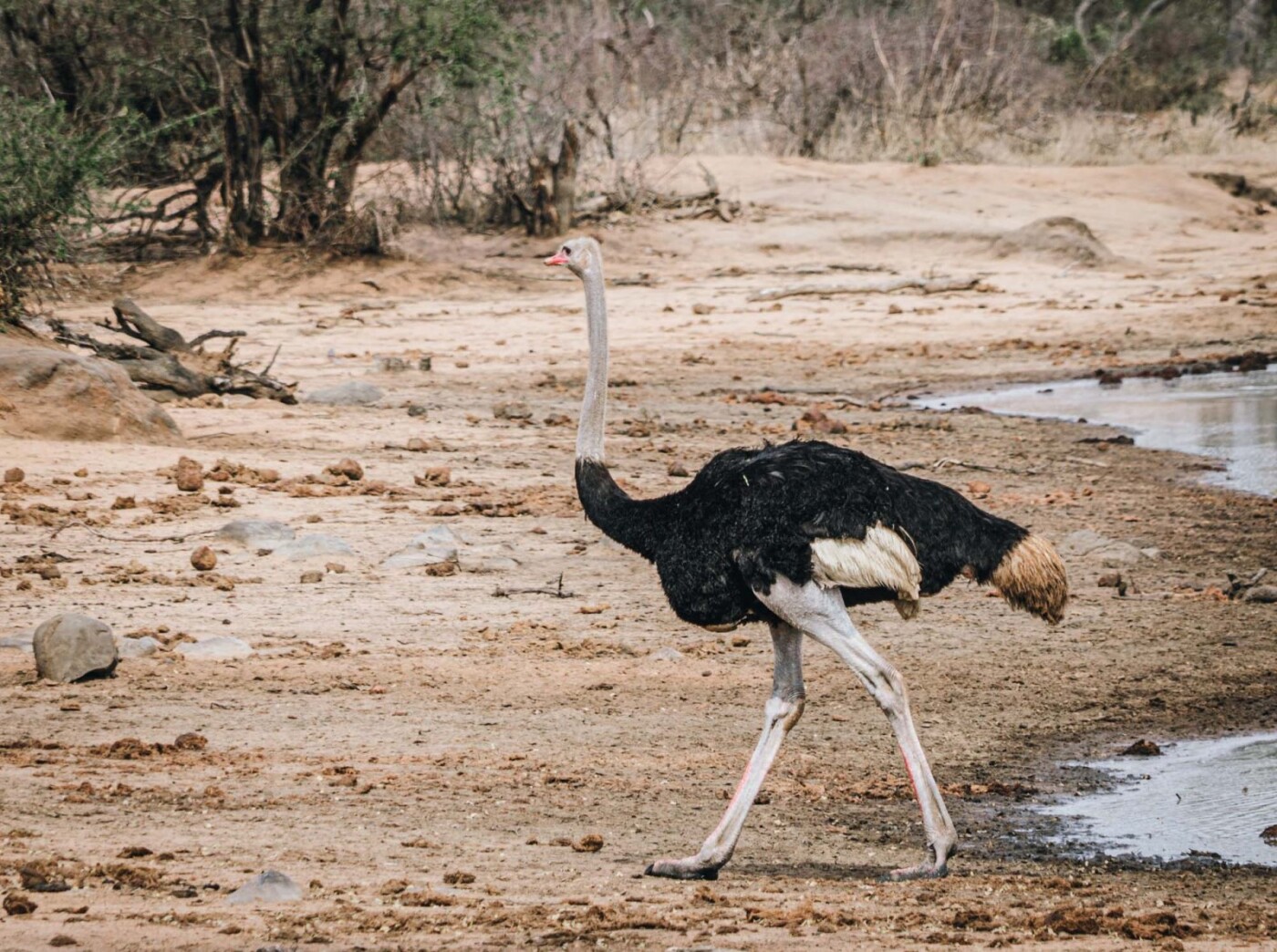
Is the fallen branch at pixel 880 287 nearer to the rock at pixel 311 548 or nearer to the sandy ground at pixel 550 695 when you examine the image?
the sandy ground at pixel 550 695

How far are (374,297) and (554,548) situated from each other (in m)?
9.65

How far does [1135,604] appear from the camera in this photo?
7715 mm

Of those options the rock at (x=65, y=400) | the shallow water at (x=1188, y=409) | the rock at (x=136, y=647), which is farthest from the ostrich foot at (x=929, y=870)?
the shallow water at (x=1188, y=409)

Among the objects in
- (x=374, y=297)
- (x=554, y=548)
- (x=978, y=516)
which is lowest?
(x=374, y=297)

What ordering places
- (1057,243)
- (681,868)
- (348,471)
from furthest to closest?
(1057,243)
(348,471)
(681,868)

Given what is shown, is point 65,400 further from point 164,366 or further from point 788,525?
point 788,525

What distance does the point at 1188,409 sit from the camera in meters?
12.9

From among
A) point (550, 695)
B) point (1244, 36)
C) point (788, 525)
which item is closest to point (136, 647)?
point (550, 695)

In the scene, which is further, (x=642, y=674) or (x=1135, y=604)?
(x=1135, y=604)

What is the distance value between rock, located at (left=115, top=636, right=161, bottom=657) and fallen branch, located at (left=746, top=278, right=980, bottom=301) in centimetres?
1156

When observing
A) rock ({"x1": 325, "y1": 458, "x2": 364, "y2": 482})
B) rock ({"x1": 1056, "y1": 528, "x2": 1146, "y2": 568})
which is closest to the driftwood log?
rock ({"x1": 325, "y1": 458, "x2": 364, "y2": 482})

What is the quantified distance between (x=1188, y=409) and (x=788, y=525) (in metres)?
9.21

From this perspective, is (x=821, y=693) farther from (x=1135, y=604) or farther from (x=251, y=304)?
(x=251, y=304)

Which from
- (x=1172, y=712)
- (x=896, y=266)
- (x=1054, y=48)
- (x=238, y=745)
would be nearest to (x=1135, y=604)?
(x=1172, y=712)
